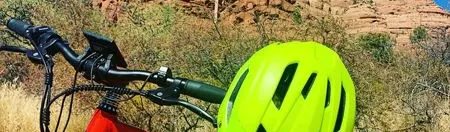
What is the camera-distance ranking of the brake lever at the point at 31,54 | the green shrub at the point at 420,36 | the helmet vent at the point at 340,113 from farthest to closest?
the green shrub at the point at 420,36, the brake lever at the point at 31,54, the helmet vent at the point at 340,113

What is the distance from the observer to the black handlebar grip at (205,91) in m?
1.69

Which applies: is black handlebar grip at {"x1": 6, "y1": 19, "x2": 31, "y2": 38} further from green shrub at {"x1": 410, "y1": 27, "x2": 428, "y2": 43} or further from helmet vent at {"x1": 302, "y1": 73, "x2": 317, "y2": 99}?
green shrub at {"x1": 410, "y1": 27, "x2": 428, "y2": 43}

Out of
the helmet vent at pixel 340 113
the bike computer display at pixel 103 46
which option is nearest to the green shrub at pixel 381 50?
the bike computer display at pixel 103 46

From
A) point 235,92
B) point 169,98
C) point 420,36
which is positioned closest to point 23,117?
point 169,98

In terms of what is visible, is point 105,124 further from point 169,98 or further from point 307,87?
point 307,87

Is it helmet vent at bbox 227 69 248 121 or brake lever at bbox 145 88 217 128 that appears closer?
helmet vent at bbox 227 69 248 121

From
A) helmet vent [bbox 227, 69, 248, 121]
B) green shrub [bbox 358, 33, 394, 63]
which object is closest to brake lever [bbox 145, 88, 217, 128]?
helmet vent [bbox 227, 69, 248, 121]

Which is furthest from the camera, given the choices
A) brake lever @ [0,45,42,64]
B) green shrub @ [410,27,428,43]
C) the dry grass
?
green shrub @ [410,27,428,43]

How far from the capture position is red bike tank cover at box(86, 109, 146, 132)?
5.79 ft

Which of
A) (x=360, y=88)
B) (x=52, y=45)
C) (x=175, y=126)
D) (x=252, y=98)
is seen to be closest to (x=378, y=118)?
(x=360, y=88)

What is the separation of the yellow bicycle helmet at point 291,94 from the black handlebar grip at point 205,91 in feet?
0.90

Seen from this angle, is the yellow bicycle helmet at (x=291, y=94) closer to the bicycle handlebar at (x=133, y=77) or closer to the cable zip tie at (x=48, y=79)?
the bicycle handlebar at (x=133, y=77)

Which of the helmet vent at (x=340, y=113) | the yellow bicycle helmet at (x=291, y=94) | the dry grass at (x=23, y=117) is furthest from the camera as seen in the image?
the dry grass at (x=23, y=117)

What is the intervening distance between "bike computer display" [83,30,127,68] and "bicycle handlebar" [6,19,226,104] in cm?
4
